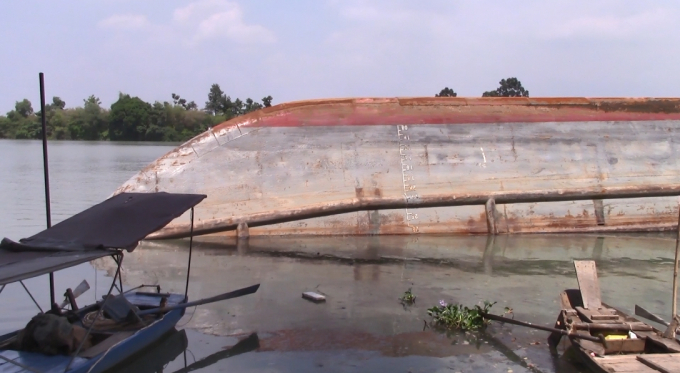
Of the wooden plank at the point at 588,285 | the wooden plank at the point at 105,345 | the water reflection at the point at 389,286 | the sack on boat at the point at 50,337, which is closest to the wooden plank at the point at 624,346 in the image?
the water reflection at the point at 389,286

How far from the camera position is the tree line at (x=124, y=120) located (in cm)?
6556

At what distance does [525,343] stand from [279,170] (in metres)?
6.93

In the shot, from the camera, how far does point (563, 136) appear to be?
553 inches

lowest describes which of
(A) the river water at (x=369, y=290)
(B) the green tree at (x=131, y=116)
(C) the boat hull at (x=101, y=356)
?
(A) the river water at (x=369, y=290)

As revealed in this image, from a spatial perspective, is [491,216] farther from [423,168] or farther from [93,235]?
[93,235]

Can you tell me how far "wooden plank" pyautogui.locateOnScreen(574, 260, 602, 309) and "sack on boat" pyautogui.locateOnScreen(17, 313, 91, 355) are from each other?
503 cm

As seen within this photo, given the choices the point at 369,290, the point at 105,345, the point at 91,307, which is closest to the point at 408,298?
the point at 369,290

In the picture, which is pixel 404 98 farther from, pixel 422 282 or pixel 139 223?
pixel 139 223

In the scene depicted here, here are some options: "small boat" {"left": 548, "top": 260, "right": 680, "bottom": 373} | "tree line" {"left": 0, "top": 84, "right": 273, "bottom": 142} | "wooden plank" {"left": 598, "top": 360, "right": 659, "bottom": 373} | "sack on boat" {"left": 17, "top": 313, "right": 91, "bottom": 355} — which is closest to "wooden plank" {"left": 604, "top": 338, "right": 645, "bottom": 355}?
"small boat" {"left": 548, "top": 260, "right": 680, "bottom": 373}

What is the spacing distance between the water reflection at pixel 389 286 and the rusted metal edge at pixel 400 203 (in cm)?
32

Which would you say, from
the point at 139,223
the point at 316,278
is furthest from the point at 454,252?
the point at 139,223

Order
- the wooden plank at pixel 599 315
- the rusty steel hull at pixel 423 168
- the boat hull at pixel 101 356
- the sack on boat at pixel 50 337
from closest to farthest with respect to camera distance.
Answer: the boat hull at pixel 101 356 → the sack on boat at pixel 50 337 → the wooden plank at pixel 599 315 → the rusty steel hull at pixel 423 168

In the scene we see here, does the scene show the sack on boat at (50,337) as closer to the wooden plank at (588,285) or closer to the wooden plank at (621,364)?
the wooden plank at (621,364)

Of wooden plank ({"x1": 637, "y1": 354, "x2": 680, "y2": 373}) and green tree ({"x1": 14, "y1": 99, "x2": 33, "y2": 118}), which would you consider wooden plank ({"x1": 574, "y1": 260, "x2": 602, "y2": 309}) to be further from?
green tree ({"x1": 14, "y1": 99, "x2": 33, "y2": 118})
